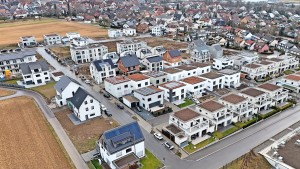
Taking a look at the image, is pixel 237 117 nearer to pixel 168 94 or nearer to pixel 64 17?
pixel 168 94

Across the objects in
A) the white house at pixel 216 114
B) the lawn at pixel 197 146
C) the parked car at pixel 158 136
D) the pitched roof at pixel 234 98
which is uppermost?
the pitched roof at pixel 234 98

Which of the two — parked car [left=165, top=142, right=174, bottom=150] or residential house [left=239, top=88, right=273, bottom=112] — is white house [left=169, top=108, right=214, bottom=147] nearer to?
parked car [left=165, top=142, right=174, bottom=150]

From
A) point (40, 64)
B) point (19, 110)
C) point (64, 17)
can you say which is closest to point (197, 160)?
point (19, 110)

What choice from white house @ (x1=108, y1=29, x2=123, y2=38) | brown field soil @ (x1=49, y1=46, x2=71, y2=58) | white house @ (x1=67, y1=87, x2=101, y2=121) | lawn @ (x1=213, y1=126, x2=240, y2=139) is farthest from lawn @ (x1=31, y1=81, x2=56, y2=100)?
white house @ (x1=108, y1=29, x2=123, y2=38)

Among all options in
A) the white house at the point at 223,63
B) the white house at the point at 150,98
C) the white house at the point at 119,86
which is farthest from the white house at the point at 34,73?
the white house at the point at 223,63

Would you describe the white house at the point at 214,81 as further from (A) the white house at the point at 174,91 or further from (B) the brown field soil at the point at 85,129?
(B) the brown field soil at the point at 85,129

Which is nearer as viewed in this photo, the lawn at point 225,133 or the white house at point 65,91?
the lawn at point 225,133

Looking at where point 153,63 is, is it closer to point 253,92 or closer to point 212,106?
point 253,92
